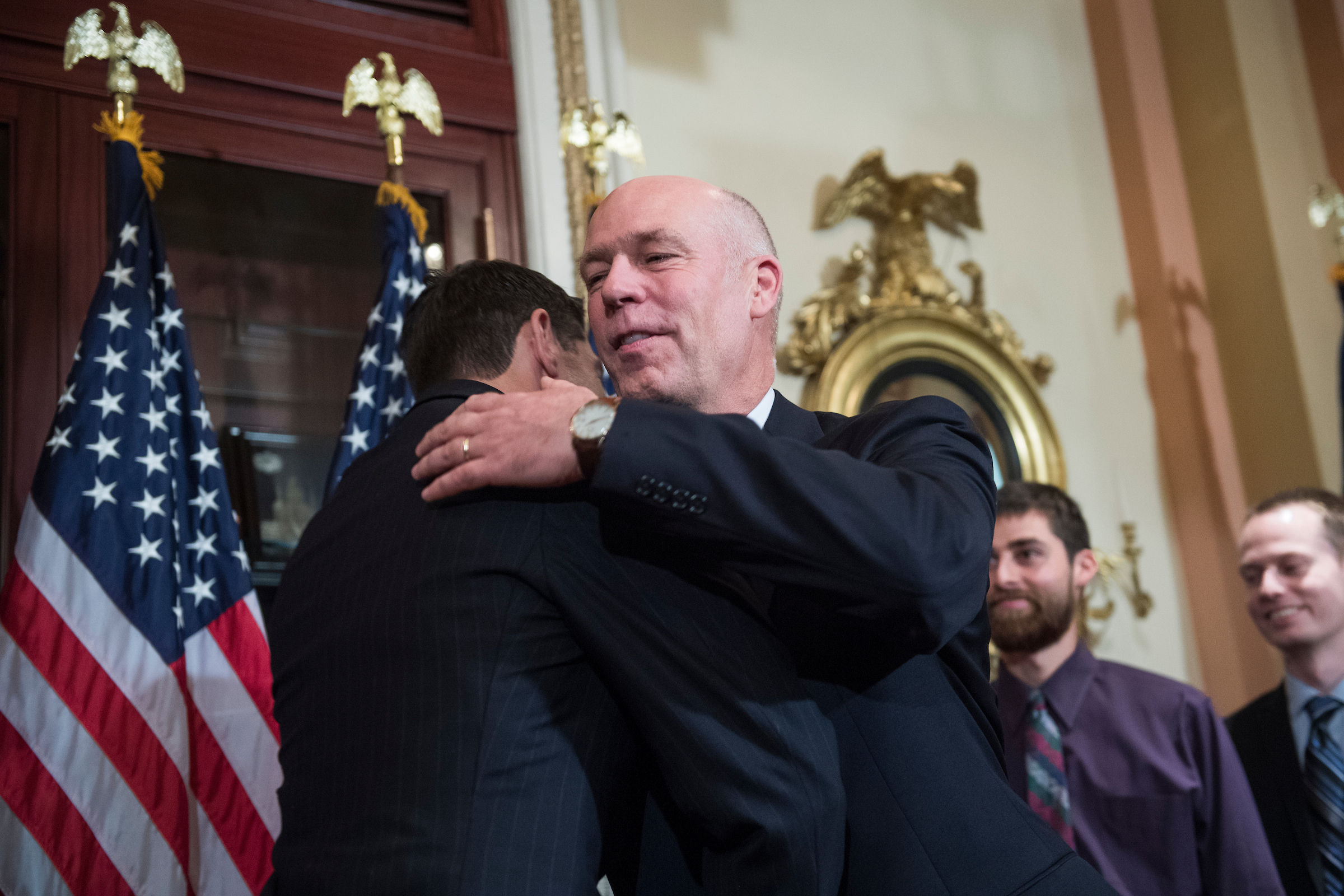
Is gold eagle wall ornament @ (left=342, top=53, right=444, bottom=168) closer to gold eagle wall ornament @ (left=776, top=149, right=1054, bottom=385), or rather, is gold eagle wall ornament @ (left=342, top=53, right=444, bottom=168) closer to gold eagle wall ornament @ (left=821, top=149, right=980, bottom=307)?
gold eagle wall ornament @ (left=776, top=149, right=1054, bottom=385)

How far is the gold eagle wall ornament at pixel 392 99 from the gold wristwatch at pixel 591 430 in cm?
241

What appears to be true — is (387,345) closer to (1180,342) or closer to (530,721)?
(530,721)

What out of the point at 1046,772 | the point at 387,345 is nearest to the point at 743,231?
the point at 387,345

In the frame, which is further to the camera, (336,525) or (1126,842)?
(1126,842)

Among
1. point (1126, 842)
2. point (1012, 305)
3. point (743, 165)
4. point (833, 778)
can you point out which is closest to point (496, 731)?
point (833, 778)

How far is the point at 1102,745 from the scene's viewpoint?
11.5 feet

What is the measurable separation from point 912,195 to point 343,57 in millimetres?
2350

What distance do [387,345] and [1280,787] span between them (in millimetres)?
2915

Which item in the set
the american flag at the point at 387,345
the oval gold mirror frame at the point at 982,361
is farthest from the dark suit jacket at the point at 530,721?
the oval gold mirror frame at the point at 982,361

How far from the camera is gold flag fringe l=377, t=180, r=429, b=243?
148 inches

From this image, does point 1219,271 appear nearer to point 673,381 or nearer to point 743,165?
point 743,165

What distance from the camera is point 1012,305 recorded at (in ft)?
18.2

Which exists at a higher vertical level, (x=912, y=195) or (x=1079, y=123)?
(x=1079, y=123)

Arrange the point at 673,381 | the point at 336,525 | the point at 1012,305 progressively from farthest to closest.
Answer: the point at 1012,305 → the point at 673,381 → the point at 336,525
